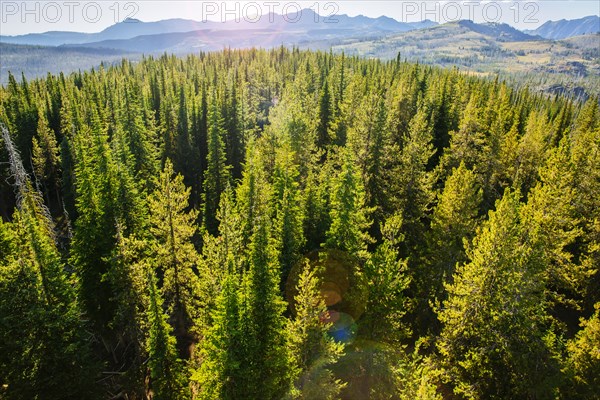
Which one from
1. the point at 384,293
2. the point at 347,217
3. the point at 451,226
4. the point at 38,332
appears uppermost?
the point at 347,217

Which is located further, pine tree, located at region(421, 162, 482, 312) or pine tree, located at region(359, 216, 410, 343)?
pine tree, located at region(421, 162, 482, 312)

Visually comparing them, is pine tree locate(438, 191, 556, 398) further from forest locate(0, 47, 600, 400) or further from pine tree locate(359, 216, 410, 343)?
pine tree locate(359, 216, 410, 343)

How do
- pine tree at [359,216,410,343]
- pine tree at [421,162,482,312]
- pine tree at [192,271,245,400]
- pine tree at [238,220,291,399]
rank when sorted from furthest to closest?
pine tree at [421,162,482,312]
pine tree at [359,216,410,343]
pine tree at [238,220,291,399]
pine tree at [192,271,245,400]

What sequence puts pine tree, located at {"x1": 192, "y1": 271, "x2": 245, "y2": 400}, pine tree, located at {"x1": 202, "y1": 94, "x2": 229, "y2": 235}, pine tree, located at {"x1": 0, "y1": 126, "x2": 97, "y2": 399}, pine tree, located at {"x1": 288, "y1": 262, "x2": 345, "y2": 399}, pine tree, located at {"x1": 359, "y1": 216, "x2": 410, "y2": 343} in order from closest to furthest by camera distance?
pine tree, located at {"x1": 192, "y1": 271, "x2": 245, "y2": 400}
pine tree, located at {"x1": 288, "y1": 262, "x2": 345, "y2": 399}
pine tree, located at {"x1": 0, "y1": 126, "x2": 97, "y2": 399}
pine tree, located at {"x1": 359, "y1": 216, "x2": 410, "y2": 343}
pine tree, located at {"x1": 202, "y1": 94, "x2": 229, "y2": 235}

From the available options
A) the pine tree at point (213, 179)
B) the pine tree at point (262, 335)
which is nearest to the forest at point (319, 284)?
the pine tree at point (262, 335)

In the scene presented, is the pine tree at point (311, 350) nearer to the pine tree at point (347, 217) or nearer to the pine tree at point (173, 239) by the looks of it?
the pine tree at point (347, 217)

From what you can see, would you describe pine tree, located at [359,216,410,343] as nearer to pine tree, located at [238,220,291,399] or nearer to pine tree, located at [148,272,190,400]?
pine tree, located at [238,220,291,399]

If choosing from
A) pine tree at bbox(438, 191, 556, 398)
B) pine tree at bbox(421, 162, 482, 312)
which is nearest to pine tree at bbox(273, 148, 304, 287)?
pine tree at bbox(421, 162, 482, 312)

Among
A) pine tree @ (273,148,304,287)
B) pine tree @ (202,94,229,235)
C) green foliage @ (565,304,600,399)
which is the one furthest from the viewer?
pine tree @ (202,94,229,235)

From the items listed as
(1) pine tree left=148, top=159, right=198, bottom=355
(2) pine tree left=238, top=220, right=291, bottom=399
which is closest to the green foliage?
(2) pine tree left=238, top=220, right=291, bottom=399

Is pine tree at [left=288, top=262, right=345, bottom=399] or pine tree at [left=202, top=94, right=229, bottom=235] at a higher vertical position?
pine tree at [left=202, top=94, right=229, bottom=235]

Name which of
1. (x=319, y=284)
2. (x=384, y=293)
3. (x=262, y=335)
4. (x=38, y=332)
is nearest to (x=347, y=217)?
(x=319, y=284)

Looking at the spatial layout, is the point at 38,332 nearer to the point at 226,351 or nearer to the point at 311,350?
the point at 226,351
